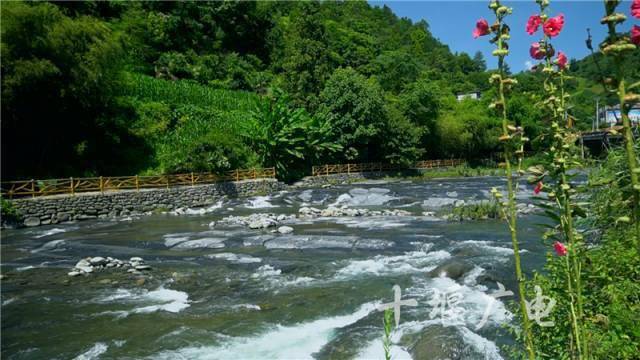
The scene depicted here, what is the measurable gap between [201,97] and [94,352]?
3521 centimetres

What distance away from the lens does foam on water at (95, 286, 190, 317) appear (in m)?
8.60

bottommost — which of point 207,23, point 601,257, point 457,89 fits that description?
point 601,257

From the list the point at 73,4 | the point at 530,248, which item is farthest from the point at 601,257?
the point at 73,4

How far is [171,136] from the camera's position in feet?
106

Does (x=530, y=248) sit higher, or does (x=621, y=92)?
(x=621, y=92)

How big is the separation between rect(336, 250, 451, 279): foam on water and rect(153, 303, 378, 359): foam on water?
2.89m

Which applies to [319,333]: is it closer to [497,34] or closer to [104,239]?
[497,34]

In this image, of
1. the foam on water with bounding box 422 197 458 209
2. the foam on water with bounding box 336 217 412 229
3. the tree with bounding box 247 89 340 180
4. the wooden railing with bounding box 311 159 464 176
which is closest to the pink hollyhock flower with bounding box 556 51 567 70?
the foam on water with bounding box 336 217 412 229

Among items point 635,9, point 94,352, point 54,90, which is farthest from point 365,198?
point 635,9

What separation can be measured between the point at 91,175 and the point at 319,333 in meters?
22.8

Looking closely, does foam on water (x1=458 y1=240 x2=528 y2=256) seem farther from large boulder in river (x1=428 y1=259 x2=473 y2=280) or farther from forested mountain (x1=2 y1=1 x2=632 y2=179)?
forested mountain (x1=2 y1=1 x2=632 y2=179)

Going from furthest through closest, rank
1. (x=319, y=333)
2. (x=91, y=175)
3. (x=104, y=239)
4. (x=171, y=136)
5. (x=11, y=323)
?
(x=171, y=136), (x=91, y=175), (x=104, y=239), (x=11, y=323), (x=319, y=333)

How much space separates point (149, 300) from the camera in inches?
364

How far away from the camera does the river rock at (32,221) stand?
19.4 metres
